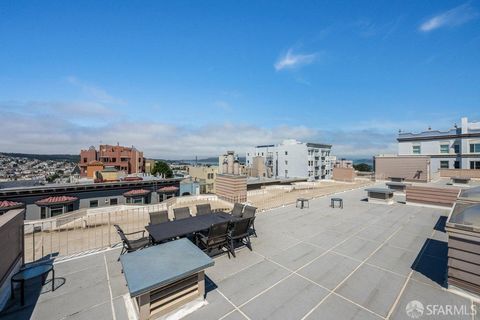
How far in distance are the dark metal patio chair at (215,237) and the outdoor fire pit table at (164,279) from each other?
1.04 m

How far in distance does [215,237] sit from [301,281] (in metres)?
2.03

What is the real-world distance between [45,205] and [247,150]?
66.1 metres

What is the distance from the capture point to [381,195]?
11.4 m

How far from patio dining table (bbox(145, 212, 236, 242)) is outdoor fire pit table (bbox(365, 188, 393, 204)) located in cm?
922

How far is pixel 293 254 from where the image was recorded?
5.06 m

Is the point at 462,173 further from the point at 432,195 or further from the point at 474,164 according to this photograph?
the point at 432,195

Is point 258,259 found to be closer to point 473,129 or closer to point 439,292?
point 439,292

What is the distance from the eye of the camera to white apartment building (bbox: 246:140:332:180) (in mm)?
55156

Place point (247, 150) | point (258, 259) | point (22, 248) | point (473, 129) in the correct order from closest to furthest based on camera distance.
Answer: point (22, 248), point (258, 259), point (473, 129), point (247, 150)

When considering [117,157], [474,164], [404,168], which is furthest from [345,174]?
[117,157]

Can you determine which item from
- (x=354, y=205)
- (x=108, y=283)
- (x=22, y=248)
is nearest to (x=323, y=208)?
(x=354, y=205)

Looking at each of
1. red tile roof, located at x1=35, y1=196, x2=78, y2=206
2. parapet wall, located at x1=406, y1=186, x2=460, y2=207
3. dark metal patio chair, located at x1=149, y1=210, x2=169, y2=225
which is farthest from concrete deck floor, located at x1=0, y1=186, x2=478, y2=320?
red tile roof, located at x1=35, y1=196, x2=78, y2=206

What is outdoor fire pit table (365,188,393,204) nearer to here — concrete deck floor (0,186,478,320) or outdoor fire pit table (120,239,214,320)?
concrete deck floor (0,186,478,320)

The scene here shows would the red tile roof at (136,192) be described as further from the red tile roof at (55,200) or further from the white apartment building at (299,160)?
the white apartment building at (299,160)
